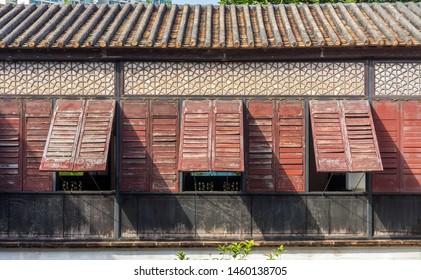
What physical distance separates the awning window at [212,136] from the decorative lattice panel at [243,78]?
321mm

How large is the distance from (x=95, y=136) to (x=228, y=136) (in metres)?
2.23

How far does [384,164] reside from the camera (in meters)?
9.45

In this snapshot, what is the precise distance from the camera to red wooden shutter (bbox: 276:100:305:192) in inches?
372

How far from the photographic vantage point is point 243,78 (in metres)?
9.52

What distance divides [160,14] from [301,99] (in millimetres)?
3534

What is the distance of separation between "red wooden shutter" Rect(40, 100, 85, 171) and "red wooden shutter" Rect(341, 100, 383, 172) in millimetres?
4574

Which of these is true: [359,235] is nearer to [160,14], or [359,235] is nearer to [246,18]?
[246,18]

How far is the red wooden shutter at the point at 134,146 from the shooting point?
31.1ft

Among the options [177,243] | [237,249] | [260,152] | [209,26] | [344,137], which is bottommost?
[177,243]

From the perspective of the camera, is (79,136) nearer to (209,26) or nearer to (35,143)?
(35,143)

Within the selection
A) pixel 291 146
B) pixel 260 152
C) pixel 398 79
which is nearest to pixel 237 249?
pixel 260 152

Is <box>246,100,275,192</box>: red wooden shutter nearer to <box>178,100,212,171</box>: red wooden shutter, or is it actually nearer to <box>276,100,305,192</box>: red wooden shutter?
<box>276,100,305,192</box>: red wooden shutter

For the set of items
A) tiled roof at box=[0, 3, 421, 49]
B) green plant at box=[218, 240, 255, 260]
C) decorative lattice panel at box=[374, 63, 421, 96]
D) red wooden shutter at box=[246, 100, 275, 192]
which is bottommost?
green plant at box=[218, 240, 255, 260]

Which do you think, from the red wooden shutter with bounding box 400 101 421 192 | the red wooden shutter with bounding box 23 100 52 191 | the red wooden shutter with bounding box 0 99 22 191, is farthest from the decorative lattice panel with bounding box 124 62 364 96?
the red wooden shutter with bounding box 0 99 22 191
